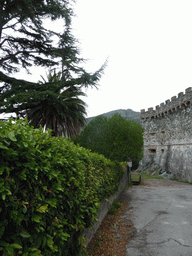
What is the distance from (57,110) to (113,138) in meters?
7.06

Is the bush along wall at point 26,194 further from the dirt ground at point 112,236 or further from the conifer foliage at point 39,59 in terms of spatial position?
the conifer foliage at point 39,59

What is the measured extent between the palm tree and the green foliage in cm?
336

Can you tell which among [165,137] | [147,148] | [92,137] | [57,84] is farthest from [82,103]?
[147,148]

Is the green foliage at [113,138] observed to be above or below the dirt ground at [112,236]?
above

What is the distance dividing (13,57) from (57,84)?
3.89 metres

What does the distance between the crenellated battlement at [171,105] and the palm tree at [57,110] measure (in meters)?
13.1

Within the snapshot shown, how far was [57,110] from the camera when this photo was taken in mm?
11367

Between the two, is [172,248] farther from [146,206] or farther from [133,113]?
[133,113]

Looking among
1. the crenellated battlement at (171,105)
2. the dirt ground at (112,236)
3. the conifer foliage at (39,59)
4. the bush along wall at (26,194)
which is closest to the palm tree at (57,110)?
the conifer foliage at (39,59)

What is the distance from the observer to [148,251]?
3.77 metres

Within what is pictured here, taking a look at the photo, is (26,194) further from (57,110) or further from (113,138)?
(113,138)

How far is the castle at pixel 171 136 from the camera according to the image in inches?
801

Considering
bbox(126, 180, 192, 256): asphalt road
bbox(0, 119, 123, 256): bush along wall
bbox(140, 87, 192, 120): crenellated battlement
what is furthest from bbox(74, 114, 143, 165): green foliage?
bbox(0, 119, 123, 256): bush along wall

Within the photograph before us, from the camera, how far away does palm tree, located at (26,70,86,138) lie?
408 inches
